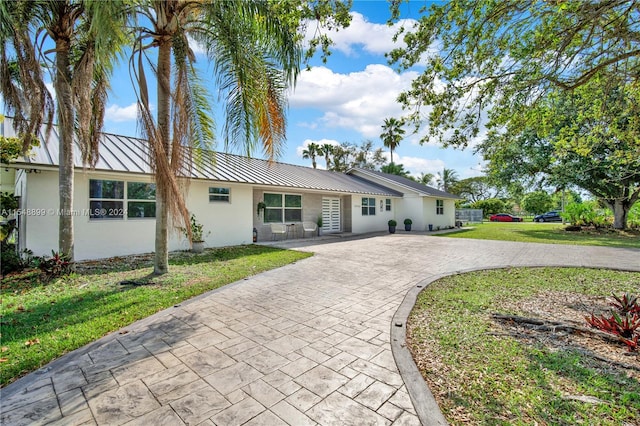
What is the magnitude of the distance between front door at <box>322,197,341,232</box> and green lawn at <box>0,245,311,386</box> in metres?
8.81

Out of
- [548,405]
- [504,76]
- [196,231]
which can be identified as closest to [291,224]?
[196,231]

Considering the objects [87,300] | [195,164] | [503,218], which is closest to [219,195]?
[195,164]

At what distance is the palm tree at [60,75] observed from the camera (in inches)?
245

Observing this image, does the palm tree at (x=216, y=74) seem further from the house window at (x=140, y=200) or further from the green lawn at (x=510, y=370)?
the green lawn at (x=510, y=370)

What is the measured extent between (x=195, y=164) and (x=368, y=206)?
13.5m

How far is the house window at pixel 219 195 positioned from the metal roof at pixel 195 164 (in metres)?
0.70

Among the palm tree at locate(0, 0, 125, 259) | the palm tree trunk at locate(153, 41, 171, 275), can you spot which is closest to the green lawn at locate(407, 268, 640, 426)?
the palm tree trunk at locate(153, 41, 171, 275)

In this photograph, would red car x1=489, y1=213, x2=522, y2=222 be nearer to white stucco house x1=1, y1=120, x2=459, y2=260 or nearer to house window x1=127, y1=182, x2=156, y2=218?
white stucco house x1=1, y1=120, x2=459, y2=260

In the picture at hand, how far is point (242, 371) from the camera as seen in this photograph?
3154mm

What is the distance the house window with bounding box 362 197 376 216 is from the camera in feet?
65.7

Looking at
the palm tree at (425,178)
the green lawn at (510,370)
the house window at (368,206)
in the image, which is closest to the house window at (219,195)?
the green lawn at (510,370)

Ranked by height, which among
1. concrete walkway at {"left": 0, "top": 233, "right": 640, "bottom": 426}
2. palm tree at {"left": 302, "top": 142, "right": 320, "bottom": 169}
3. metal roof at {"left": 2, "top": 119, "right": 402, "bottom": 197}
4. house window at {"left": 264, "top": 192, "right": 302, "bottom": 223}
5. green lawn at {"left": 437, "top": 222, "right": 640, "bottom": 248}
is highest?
palm tree at {"left": 302, "top": 142, "right": 320, "bottom": 169}

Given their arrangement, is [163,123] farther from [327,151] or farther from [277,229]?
[327,151]

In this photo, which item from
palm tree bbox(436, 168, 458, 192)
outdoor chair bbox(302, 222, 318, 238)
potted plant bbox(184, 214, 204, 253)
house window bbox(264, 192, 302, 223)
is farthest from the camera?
palm tree bbox(436, 168, 458, 192)
